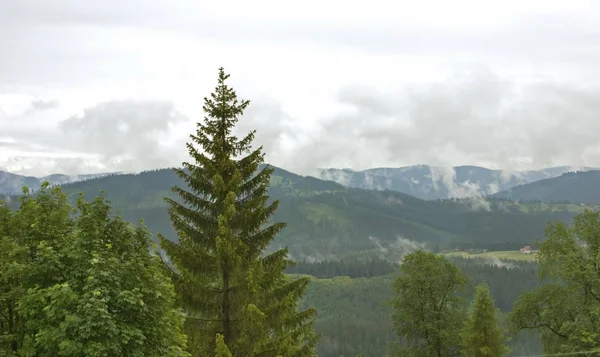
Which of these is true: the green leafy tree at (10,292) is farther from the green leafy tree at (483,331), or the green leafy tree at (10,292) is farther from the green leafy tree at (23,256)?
the green leafy tree at (483,331)

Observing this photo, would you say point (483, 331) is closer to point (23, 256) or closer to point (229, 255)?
point (229, 255)

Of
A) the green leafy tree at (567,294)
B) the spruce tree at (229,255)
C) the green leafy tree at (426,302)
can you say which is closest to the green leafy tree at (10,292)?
the spruce tree at (229,255)

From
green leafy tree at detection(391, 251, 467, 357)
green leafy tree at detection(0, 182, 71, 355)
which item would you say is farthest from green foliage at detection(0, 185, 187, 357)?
green leafy tree at detection(391, 251, 467, 357)

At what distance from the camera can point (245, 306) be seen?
18484mm

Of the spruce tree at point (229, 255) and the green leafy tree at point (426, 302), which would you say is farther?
the green leafy tree at point (426, 302)

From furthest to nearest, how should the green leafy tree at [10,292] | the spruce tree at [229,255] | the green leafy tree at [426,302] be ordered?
the green leafy tree at [426,302], the spruce tree at [229,255], the green leafy tree at [10,292]

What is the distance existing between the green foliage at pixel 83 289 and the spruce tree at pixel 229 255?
2.20 metres

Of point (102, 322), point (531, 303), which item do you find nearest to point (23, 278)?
point (102, 322)

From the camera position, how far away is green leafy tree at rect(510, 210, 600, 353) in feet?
115

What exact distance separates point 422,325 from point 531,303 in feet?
30.7

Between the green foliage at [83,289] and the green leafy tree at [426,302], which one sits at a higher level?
the green foliage at [83,289]

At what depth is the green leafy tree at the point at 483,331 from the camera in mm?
37469

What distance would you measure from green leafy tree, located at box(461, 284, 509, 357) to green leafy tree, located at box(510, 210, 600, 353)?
10.00 ft

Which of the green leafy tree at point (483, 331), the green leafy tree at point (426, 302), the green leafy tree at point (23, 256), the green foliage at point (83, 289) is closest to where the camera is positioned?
the green foliage at point (83, 289)
